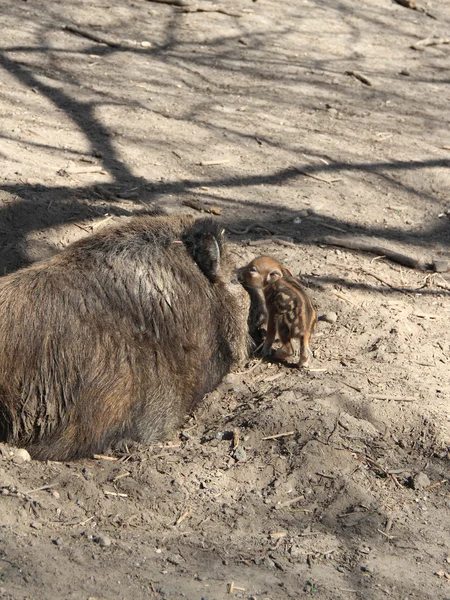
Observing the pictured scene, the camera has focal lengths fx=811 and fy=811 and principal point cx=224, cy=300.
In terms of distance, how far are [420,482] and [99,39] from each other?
21.3 feet

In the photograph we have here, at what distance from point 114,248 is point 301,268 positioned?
2066mm

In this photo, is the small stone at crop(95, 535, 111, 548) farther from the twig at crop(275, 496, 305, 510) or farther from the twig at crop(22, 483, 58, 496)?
the twig at crop(275, 496, 305, 510)

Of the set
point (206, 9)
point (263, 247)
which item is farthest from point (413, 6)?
point (263, 247)

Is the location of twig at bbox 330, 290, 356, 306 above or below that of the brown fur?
below

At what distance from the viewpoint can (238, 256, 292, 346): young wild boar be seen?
512 cm

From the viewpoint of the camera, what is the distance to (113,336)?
412 centimetres

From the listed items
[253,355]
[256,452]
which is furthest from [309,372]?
[256,452]

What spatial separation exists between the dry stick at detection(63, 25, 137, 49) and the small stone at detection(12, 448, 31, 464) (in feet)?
19.5

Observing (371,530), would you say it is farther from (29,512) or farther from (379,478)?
(29,512)

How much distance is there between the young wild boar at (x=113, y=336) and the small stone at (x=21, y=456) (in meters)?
0.06

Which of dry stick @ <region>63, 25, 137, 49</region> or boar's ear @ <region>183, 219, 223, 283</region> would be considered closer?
boar's ear @ <region>183, 219, 223, 283</region>

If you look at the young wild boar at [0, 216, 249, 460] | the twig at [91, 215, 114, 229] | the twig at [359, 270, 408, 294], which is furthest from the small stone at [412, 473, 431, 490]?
the twig at [91, 215, 114, 229]

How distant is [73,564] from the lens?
126 inches

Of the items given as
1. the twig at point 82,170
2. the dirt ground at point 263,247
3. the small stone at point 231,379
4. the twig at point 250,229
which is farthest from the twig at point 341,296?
the twig at point 82,170
